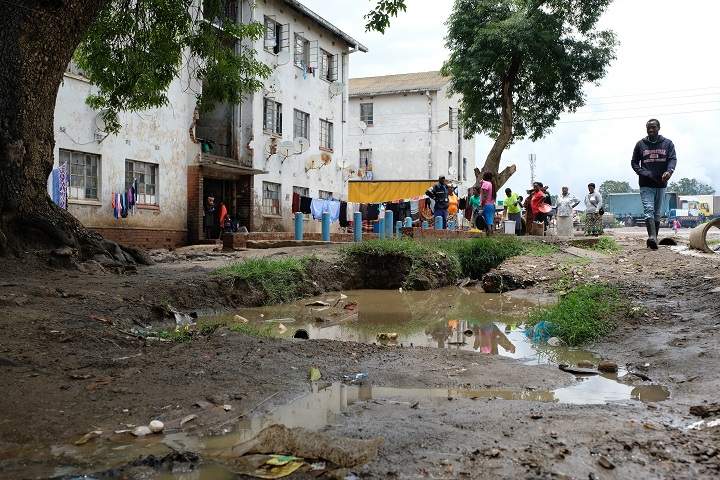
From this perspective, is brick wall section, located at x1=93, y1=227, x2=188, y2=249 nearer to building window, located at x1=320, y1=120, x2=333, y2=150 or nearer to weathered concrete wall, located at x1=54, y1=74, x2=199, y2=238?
weathered concrete wall, located at x1=54, y1=74, x2=199, y2=238

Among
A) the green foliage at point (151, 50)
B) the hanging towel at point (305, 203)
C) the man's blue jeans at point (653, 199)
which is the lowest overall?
the man's blue jeans at point (653, 199)

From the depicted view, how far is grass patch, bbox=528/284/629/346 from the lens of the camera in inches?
198

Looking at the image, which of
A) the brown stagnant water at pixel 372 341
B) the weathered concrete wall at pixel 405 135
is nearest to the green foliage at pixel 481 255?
the brown stagnant water at pixel 372 341

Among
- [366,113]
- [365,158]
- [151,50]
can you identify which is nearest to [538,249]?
[151,50]

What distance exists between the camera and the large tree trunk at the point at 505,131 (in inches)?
860

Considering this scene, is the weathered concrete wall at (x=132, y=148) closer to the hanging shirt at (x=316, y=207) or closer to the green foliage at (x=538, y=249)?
the hanging shirt at (x=316, y=207)

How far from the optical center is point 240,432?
2.70m

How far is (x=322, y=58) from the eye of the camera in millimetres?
24594

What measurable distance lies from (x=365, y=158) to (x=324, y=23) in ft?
42.9

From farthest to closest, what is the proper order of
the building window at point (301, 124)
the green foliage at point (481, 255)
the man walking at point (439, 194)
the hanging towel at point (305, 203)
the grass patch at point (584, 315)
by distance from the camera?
the building window at point (301, 124), the hanging towel at point (305, 203), the man walking at point (439, 194), the green foliage at point (481, 255), the grass patch at point (584, 315)

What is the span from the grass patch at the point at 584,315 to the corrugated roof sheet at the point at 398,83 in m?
29.3

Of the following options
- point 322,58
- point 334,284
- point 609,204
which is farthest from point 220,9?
point 609,204

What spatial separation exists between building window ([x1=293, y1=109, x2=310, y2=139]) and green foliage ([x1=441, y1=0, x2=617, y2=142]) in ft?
19.0

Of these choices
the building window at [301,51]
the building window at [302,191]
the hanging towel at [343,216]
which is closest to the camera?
the building window at [301,51]
